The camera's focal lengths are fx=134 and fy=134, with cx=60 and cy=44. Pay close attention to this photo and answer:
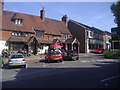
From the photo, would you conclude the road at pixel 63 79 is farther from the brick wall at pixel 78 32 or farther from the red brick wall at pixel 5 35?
the brick wall at pixel 78 32

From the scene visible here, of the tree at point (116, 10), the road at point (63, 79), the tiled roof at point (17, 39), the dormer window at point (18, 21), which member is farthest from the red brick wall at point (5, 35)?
the tree at point (116, 10)

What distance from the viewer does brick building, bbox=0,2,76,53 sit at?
27072mm

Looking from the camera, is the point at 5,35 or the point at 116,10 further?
the point at 5,35

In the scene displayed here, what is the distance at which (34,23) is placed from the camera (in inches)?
1303

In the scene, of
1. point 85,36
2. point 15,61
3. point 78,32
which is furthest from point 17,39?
point 85,36

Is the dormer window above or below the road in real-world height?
above

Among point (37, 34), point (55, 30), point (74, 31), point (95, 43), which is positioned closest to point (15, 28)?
point (37, 34)

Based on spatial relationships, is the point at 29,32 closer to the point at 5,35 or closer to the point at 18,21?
the point at 18,21

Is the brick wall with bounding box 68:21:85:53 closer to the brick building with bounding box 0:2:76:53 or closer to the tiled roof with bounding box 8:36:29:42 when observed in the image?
the brick building with bounding box 0:2:76:53

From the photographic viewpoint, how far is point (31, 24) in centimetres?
3206

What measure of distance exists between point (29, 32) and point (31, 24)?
3.11 m

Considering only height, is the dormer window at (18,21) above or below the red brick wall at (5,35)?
above

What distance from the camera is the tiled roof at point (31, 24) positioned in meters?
28.6

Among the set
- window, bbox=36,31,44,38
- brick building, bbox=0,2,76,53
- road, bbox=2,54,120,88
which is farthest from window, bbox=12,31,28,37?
road, bbox=2,54,120,88
